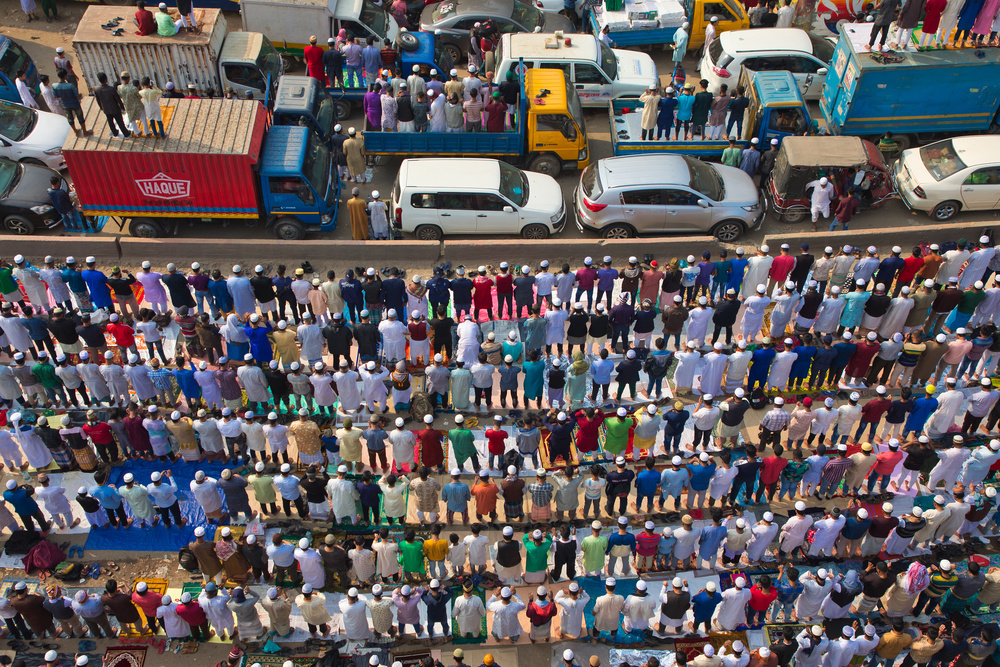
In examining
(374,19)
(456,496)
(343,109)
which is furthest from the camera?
(374,19)

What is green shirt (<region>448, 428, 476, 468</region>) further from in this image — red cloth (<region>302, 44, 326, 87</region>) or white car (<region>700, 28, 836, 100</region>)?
white car (<region>700, 28, 836, 100</region>)

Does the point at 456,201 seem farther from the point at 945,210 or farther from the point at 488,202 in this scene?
the point at 945,210

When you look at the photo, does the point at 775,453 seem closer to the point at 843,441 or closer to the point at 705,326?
the point at 843,441

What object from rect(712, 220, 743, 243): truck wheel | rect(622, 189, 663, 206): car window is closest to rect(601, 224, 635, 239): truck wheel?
rect(622, 189, 663, 206): car window

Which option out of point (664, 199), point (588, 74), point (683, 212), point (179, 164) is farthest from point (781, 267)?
point (179, 164)

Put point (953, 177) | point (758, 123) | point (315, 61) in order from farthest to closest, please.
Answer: point (315, 61), point (758, 123), point (953, 177)

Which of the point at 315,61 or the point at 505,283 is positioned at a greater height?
the point at 315,61
